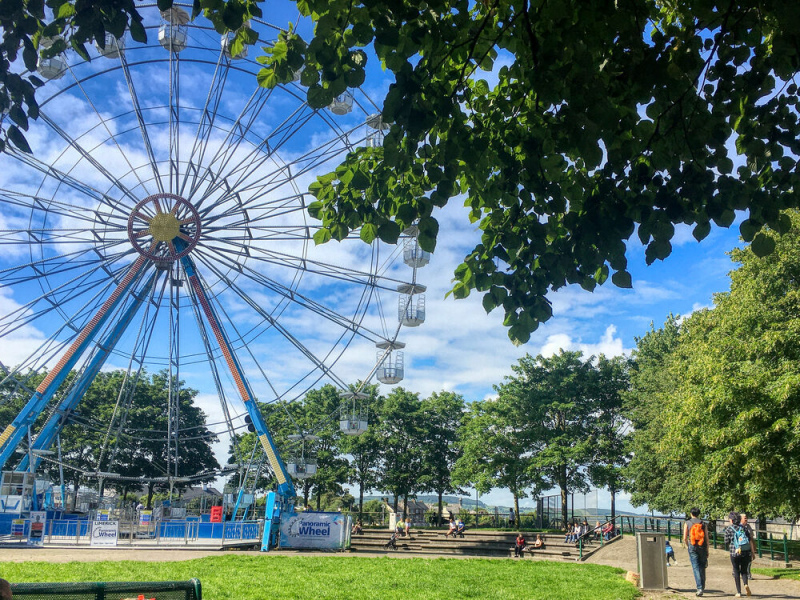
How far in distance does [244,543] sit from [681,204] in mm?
23676

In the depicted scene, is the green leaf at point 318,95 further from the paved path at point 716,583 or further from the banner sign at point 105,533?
the banner sign at point 105,533

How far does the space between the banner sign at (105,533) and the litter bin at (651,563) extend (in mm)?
17888

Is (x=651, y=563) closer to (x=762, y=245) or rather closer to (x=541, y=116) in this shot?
(x=762, y=245)

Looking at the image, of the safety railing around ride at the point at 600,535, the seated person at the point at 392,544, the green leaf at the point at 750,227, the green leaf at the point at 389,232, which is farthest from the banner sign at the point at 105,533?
the green leaf at the point at 750,227

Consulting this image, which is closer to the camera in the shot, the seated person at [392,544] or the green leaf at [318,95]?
the green leaf at [318,95]

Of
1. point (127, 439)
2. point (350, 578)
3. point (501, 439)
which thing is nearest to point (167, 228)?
point (350, 578)

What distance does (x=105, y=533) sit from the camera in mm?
23844

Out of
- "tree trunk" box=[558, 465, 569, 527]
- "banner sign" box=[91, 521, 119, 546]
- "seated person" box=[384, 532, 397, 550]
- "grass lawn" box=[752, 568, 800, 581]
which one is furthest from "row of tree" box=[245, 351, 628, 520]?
"grass lawn" box=[752, 568, 800, 581]

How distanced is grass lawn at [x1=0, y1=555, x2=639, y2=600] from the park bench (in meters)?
6.03

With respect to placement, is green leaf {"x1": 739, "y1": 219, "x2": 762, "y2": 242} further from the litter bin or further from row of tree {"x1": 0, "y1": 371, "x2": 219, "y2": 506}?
row of tree {"x1": 0, "y1": 371, "x2": 219, "y2": 506}

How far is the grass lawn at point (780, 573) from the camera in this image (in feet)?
51.7

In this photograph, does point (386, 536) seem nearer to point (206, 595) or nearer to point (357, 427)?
point (357, 427)

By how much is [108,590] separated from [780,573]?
666 inches

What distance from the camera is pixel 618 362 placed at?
155 feet
